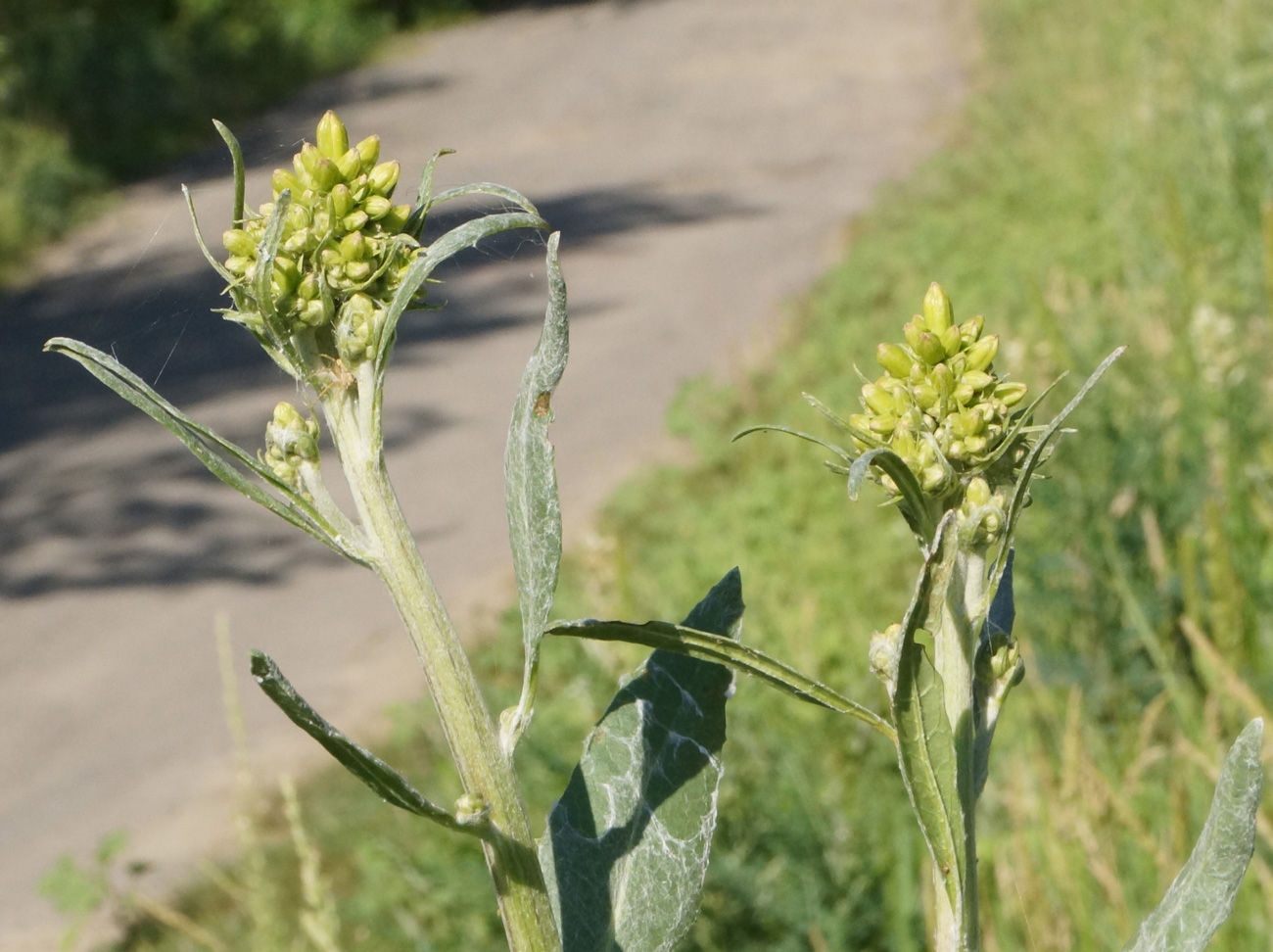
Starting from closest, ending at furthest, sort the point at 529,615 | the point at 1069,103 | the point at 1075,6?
the point at 529,615 < the point at 1069,103 < the point at 1075,6

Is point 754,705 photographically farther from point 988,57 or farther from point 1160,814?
point 988,57

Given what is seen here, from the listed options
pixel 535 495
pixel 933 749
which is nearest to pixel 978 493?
pixel 933 749

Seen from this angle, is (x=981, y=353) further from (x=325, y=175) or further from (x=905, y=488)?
(x=325, y=175)

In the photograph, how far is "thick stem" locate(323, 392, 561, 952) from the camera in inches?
27.6

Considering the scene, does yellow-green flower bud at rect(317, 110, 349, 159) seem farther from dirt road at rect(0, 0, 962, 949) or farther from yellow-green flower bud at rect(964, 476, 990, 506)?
yellow-green flower bud at rect(964, 476, 990, 506)

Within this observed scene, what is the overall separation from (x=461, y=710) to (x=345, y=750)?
71 millimetres

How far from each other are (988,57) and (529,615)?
13.0 metres

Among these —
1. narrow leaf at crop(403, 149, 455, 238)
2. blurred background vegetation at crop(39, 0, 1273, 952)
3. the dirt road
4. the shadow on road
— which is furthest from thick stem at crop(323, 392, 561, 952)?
the shadow on road

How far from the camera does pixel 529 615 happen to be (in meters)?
0.70

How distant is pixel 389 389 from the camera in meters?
8.07

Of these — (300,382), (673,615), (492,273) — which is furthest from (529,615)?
(492,273)

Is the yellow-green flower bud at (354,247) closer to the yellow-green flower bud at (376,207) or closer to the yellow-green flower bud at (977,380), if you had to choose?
the yellow-green flower bud at (376,207)

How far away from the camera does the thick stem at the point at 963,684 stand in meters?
0.68

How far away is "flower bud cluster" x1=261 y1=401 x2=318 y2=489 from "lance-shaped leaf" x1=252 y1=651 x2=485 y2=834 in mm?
165
